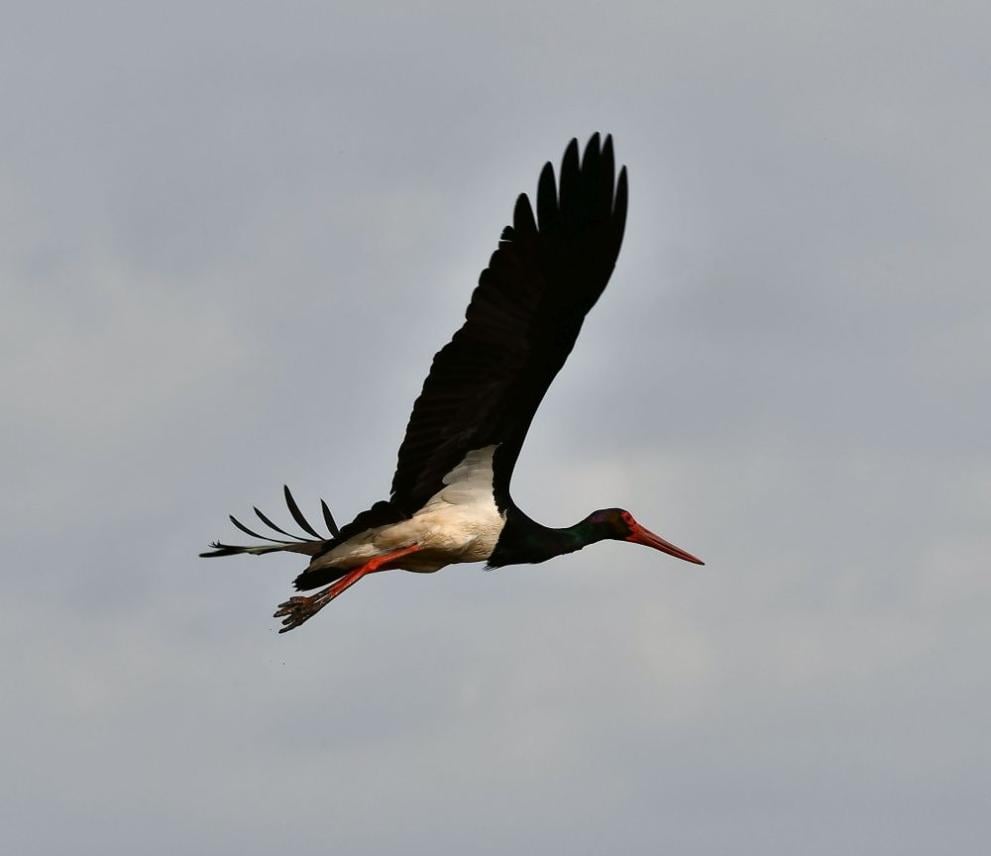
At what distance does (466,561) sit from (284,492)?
2324 millimetres

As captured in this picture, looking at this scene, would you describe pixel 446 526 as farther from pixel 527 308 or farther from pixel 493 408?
pixel 527 308

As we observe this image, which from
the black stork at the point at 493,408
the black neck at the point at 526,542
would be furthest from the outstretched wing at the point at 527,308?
the black neck at the point at 526,542

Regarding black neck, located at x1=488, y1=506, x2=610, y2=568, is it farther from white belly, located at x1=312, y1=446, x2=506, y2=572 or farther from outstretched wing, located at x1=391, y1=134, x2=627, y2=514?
outstretched wing, located at x1=391, y1=134, x2=627, y2=514

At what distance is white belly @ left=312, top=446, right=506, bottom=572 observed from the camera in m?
25.2

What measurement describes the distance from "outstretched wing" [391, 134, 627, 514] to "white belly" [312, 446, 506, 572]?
0.53 m

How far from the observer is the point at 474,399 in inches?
956

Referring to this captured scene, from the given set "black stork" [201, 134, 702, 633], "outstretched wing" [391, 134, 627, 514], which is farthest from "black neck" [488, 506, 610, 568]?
"outstretched wing" [391, 134, 627, 514]

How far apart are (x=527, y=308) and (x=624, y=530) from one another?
5348mm

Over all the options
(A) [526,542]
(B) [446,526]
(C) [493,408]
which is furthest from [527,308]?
(A) [526,542]

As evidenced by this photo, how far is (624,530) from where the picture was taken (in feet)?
92.3

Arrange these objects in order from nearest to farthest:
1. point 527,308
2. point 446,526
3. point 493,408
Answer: point 527,308, point 493,408, point 446,526

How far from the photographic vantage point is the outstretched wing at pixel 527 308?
22969mm

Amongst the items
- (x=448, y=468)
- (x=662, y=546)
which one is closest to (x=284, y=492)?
(x=448, y=468)

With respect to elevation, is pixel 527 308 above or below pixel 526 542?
above
